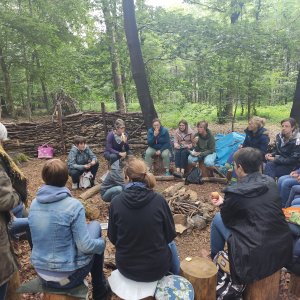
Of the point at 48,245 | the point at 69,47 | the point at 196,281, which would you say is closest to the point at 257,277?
the point at 196,281

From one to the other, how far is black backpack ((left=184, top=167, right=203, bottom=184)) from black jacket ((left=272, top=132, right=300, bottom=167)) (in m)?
1.57

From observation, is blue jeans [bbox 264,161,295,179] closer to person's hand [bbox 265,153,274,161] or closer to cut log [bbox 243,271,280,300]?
person's hand [bbox 265,153,274,161]

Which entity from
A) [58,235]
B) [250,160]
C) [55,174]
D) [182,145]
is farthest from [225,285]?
[182,145]

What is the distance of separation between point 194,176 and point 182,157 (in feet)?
1.83

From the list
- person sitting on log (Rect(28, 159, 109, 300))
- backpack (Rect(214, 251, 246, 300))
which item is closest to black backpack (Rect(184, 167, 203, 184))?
backpack (Rect(214, 251, 246, 300))

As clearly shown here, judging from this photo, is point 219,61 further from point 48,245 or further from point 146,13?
point 48,245

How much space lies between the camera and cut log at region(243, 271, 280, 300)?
2453mm

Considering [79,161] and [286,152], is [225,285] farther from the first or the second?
[79,161]

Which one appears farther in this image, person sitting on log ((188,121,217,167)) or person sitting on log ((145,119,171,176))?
person sitting on log ((145,119,171,176))

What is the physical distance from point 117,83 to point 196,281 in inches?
394

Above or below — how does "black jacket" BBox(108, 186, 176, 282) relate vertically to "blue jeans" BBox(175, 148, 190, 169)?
above

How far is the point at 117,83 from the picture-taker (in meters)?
11.5

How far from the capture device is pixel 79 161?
593cm

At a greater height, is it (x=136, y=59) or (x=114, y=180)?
(x=136, y=59)
